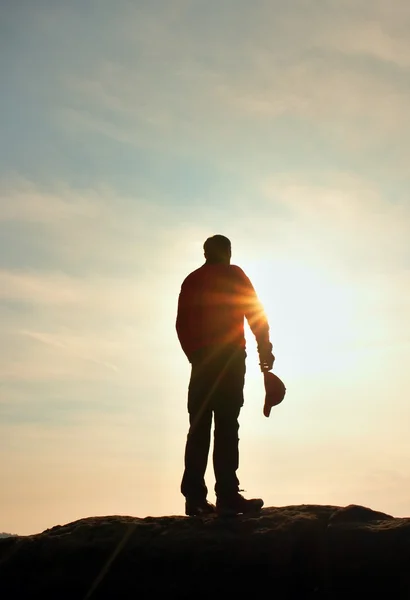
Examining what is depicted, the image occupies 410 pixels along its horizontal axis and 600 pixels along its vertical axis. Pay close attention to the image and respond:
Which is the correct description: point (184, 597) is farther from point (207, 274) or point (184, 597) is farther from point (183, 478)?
point (207, 274)

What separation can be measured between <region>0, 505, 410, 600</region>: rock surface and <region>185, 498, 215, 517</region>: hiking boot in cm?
86

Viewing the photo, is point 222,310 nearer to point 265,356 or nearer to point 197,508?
point 265,356

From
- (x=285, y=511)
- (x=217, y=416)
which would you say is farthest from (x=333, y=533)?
(x=217, y=416)

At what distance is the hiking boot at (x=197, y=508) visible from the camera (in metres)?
9.58

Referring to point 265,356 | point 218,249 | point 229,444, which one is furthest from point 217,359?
point 218,249

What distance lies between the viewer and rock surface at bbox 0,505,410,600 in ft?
24.3

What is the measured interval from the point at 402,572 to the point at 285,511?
174 centimetres

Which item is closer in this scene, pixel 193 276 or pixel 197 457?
pixel 197 457

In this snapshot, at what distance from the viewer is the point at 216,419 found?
31.9 ft

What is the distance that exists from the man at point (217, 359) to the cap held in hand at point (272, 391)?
0.17m

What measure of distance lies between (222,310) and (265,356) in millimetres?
839

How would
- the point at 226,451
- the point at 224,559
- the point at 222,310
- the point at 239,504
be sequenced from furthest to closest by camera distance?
the point at 222,310, the point at 226,451, the point at 239,504, the point at 224,559

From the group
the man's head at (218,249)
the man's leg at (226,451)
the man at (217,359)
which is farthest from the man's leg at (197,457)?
the man's head at (218,249)

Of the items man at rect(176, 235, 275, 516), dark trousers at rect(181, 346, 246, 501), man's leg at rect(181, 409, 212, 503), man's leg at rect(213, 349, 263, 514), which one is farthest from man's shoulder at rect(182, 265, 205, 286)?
man's leg at rect(181, 409, 212, 503)
